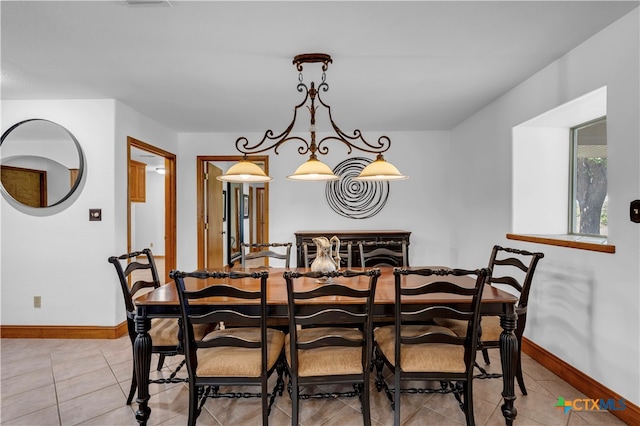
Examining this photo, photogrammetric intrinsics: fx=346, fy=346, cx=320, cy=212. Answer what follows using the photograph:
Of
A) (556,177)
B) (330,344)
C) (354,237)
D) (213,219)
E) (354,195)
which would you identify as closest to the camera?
(330,344)

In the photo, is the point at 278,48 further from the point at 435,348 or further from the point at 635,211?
the point at 635,211

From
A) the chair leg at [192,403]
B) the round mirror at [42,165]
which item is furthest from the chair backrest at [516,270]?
the round mirror at [42,165]

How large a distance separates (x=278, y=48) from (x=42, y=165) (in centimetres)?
266

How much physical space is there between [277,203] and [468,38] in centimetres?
314

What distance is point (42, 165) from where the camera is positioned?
3.29m

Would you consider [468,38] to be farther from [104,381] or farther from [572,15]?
[104,381]

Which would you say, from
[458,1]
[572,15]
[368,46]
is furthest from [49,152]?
[572,15]

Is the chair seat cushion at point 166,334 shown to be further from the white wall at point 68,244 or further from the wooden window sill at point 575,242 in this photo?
the wooden window sill at point 575,242

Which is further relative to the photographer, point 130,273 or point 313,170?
point 130,273

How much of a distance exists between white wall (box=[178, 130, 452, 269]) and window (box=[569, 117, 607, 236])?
183cm

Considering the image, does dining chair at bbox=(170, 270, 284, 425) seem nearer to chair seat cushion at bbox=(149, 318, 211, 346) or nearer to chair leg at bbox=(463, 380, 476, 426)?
chair seat cushion at bbox=(149, 318, 211, 346)

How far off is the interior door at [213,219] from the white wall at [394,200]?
0.64 feet

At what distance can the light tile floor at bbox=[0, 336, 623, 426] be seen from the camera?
201cm

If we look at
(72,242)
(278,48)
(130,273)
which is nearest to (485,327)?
(278,48)
